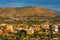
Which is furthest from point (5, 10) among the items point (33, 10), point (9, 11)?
point (33, 10)

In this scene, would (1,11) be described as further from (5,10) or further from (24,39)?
(24,39)

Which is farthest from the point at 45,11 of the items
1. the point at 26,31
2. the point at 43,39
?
the point at 43,39

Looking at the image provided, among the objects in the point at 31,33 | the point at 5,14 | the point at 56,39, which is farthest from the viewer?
the point at 5,14

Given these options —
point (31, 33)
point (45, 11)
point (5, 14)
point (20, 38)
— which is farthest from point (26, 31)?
point (45, 11)

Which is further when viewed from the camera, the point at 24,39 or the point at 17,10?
the point at 17,10

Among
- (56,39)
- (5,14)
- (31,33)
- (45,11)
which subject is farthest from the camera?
(45,11)

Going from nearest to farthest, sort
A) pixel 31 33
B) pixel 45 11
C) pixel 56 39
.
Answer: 1. pixel 56 39
2. pixel 31 33
3. pixel 45 11

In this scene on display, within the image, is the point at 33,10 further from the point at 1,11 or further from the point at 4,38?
the point at 4,38

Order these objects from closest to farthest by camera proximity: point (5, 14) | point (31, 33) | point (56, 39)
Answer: point (56, 39) → point (31, 33) → point (5, 14)

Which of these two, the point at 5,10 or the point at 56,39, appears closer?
the point at 56,39
